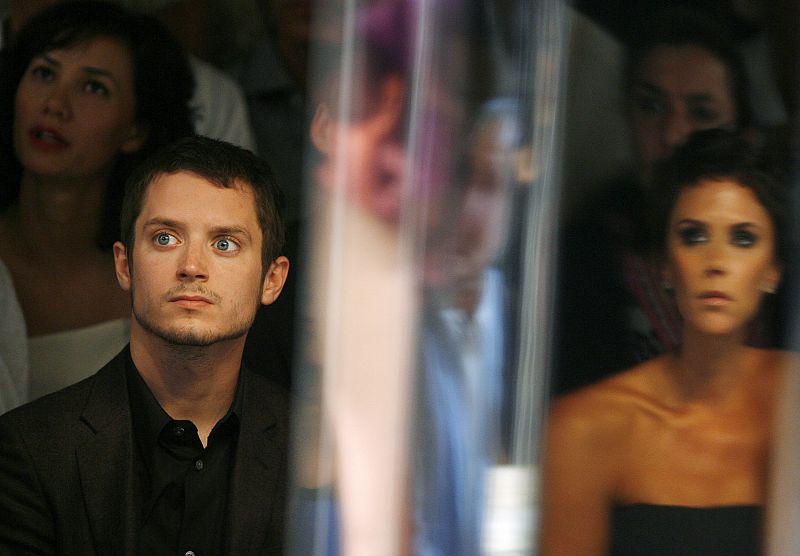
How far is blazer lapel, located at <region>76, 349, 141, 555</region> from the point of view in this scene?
1.58 meters

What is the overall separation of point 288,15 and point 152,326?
2.41 feet

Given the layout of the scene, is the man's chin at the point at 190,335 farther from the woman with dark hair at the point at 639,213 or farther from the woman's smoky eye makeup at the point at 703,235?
the woman's smoky eye makeup at the point at 703,235

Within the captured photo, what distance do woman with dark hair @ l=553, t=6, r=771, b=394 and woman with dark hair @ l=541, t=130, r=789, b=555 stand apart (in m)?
0.03

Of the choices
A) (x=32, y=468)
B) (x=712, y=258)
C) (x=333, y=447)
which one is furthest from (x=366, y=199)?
(x=32, y=468)

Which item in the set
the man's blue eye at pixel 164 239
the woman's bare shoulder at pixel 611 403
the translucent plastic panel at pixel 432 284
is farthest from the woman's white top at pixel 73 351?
the woman's bare shoulder at pixel 611 403

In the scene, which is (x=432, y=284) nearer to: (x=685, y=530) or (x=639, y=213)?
(x=639, y=213)

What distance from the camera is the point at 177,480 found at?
162 centimetres

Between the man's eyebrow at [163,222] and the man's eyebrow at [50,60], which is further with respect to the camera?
the man's eyebrow at [50,60]

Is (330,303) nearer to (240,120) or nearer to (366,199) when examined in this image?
(366,199)

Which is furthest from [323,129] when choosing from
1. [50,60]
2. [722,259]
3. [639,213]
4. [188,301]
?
[50,60]

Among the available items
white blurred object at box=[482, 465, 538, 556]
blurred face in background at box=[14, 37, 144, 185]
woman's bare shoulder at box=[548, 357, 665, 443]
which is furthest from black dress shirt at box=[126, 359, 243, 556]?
blurred face in background at box=[14, 37, 144, 185]

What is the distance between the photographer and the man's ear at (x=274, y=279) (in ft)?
5.52

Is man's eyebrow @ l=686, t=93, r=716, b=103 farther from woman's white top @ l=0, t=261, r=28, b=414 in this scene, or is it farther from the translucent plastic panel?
woman's white top @ l=0, t=261, r=28, b=414

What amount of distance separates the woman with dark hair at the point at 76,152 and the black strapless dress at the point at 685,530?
2.97 feet
